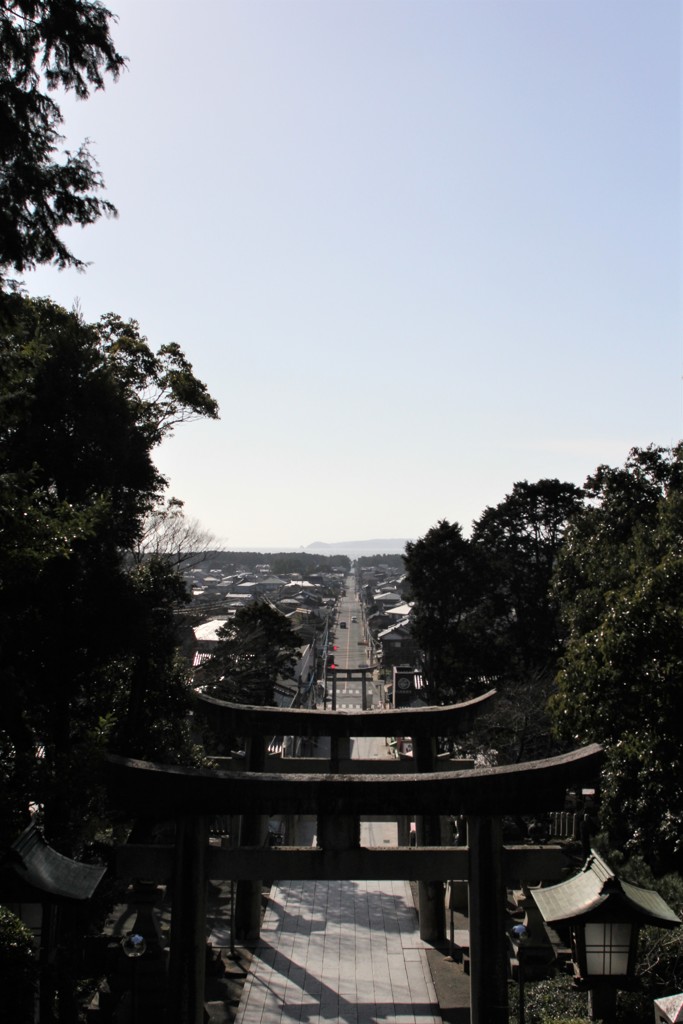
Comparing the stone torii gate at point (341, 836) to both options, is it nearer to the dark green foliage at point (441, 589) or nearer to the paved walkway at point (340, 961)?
the paved walkway at point (340, 961)

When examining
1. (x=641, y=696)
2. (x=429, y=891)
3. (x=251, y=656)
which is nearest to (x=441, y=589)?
(x=251, y=656)

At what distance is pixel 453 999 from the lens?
1209 centimetres

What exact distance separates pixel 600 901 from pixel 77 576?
8.82m

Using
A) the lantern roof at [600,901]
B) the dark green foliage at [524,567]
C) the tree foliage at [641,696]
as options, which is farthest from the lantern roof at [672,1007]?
the dark green foliage at [524,567]

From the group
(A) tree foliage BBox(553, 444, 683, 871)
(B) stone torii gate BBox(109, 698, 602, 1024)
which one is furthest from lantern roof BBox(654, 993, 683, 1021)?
(A) tree foliage BBox(553, 444, 683, 871)

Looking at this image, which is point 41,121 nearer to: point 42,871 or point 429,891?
point 42,871

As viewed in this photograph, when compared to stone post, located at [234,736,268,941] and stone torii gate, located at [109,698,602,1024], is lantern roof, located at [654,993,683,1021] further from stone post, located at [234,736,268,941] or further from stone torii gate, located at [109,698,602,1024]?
stone post, located at [234,736,268,941]

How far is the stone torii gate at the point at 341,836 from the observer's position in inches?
348

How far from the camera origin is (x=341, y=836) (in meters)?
9.07

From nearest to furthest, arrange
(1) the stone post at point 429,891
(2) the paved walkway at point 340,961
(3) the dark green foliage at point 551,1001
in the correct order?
1. (3) the dark green foliage at point 551,1001
2. (2) the paved walkway at point 340,961
3. (1) the stone post at point 429,891

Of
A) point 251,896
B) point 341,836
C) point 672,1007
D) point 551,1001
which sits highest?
point 341,836

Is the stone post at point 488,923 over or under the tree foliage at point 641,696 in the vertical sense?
under

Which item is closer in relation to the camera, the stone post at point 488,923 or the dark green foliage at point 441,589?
the stone post at point 488,923

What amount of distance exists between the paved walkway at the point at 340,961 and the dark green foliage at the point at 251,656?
7.42 metres
